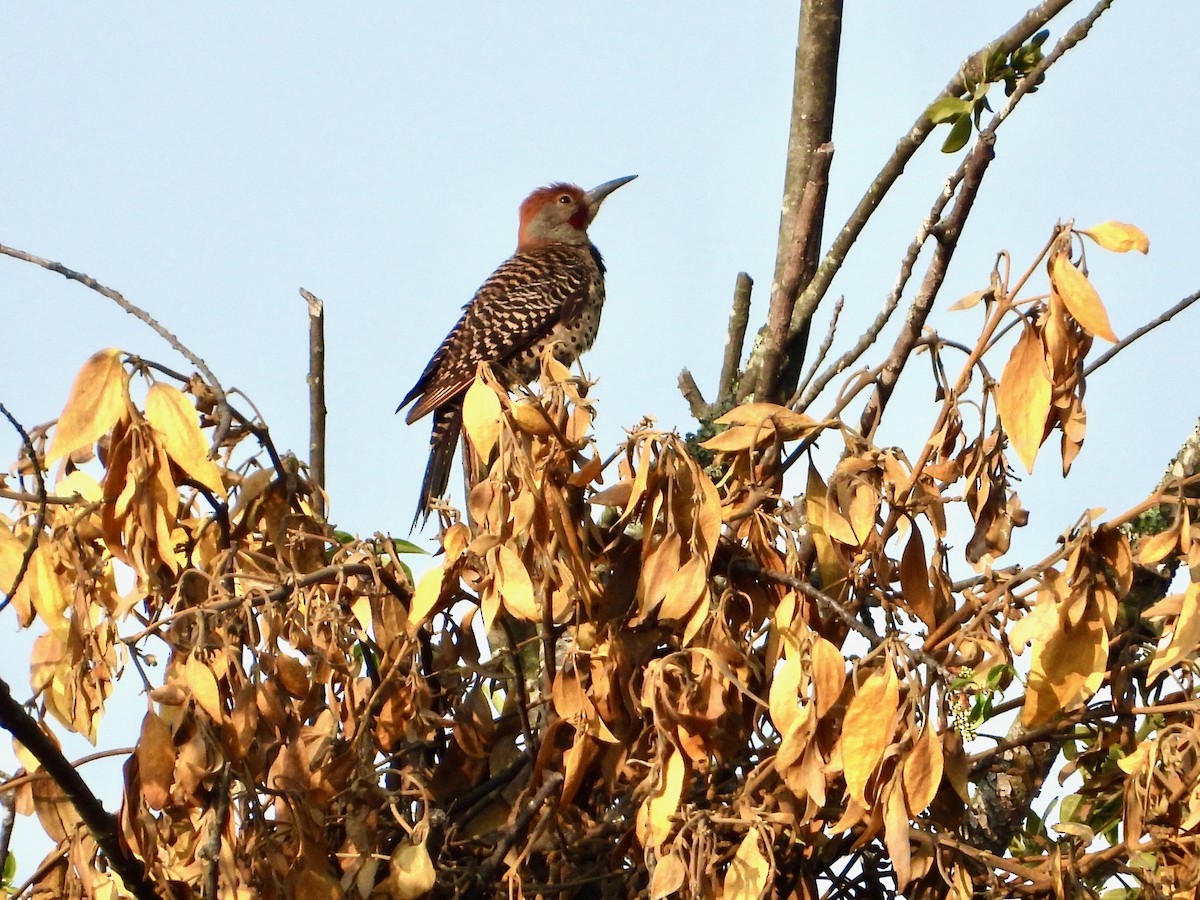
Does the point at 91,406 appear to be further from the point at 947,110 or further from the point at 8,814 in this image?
the point at 947,110

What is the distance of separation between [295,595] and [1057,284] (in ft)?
3.76

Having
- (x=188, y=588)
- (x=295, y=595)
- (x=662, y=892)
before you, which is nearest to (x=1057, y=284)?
(x=662, y=892)

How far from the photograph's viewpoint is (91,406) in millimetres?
2082

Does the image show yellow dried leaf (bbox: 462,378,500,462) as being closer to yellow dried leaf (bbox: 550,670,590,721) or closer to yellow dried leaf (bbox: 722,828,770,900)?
yellow dried leaf (bbox: 550,670,590,721)

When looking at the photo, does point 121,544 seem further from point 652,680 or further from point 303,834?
point 652,680

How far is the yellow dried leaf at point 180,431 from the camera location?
211 cm

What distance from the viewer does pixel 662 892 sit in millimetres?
1937

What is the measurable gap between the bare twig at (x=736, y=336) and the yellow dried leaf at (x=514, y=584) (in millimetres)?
1866

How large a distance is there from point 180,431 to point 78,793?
1.75ft

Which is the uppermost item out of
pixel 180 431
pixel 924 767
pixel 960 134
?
pixel 960 134

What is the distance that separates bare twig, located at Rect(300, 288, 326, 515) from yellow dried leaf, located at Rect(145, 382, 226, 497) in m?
1.21

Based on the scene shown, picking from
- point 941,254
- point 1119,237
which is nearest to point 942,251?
point 941,254

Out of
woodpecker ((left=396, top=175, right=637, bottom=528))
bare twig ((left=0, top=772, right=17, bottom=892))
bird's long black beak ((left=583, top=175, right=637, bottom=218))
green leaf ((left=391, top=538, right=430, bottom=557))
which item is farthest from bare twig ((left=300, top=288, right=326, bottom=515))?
bird's long black beak ((left=583, top=175, right=637, bottom=218))

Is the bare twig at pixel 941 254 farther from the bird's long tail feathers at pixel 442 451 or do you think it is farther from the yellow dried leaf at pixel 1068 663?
the bird's long tail feathers at pixel 442 451
